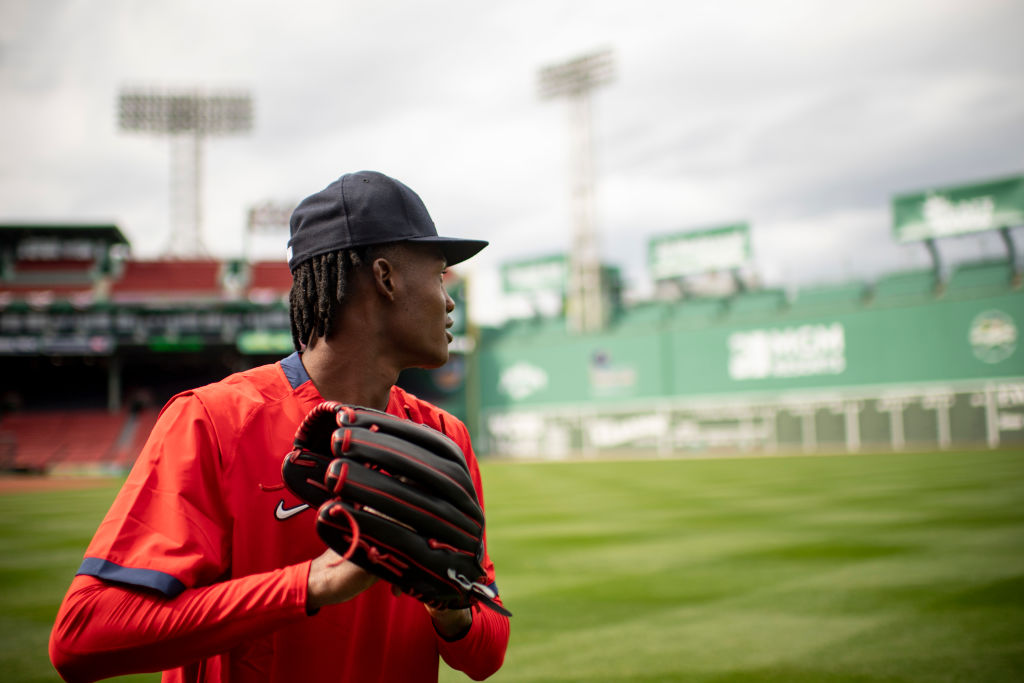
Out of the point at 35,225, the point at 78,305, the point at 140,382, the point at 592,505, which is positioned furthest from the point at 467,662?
the point at 35,225

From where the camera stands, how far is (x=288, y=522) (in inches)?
63.3

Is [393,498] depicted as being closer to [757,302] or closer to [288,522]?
[288,522]

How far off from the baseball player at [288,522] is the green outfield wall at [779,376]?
3164 cm

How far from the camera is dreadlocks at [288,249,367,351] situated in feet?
5.76

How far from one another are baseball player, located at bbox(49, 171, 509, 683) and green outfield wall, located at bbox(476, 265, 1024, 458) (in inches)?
1246

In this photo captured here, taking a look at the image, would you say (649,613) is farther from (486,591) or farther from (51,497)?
(51,497)

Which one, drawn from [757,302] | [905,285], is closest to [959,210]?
[905,285]

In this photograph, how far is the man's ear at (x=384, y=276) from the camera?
5.79ft

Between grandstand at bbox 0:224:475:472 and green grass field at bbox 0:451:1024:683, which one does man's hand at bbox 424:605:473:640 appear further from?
grandstand at bbox 0:224:475:472

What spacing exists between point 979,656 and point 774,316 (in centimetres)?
3088

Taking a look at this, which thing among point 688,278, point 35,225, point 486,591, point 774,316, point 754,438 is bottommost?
point 754,438

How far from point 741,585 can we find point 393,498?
5664 millimetres

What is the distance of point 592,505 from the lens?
43.0 feet

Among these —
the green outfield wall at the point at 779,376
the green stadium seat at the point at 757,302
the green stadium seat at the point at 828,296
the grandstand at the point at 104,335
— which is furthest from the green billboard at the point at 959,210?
the grandstand at the point at 104,335
